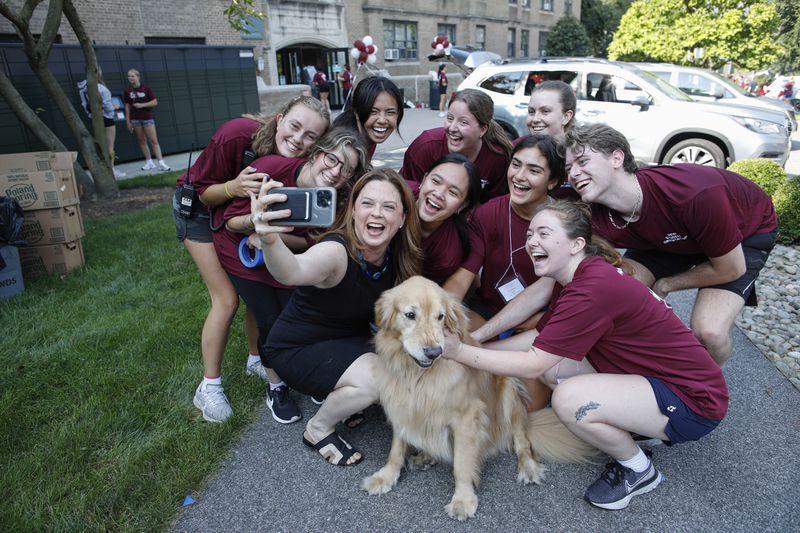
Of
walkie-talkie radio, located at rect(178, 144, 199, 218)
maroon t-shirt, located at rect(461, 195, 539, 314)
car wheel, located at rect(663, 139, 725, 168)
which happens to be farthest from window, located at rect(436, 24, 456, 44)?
walkie-talkie radio, located at rect(178, 144, 199, 218)

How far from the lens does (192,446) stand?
2.80 m

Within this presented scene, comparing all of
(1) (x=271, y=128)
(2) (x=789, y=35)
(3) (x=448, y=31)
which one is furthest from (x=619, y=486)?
(2) (x=789, y=35)

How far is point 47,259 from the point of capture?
524cm

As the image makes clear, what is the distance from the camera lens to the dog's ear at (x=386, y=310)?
2377 millimetres

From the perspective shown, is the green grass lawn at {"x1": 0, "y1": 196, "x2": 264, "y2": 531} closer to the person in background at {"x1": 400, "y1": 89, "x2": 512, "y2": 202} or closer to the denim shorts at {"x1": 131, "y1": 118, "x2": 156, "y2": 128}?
the person in background at {"x1": 400, "y1": 89, "x2": 512, "y2": 202}

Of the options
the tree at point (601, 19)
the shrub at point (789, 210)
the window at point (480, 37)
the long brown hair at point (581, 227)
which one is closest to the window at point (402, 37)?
the window at point (480, 37)

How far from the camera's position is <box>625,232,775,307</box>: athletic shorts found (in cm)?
293

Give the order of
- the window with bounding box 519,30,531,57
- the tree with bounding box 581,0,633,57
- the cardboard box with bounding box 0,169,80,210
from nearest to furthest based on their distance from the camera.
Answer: the cardboard box with bounding box 0,169,80,210
the window with bounding box 519,30,531,57
the tree with bounding box 581,0,633,57

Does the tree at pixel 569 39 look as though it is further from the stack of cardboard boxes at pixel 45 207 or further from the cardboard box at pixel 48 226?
the cardboard box at pixel 48 226

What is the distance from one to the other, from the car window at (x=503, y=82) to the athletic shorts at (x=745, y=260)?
8179 millimetres

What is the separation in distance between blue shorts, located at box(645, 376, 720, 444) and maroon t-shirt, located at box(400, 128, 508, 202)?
6.49 feet

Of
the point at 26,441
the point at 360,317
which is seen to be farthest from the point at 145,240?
the point at 360,317

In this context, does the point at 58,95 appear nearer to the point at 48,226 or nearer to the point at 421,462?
the point at 48,226

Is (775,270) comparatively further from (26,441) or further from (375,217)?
(26,441)
